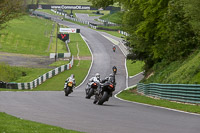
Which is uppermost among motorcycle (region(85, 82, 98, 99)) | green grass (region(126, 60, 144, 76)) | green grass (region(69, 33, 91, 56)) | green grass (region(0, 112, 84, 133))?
green grass (region(0, 112, 84, 133))

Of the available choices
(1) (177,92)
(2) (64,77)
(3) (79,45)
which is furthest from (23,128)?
(3) (79,45)

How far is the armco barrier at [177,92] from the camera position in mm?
20808

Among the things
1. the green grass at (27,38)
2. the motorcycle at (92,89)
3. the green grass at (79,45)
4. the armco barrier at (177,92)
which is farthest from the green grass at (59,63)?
the motorcycle at (92,89)

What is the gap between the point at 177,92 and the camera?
76.5 feet

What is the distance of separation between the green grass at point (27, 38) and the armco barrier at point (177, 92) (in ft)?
148

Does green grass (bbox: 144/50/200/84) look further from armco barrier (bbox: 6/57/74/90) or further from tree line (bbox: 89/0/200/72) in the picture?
armco barrier (bbox: 6/57/74/90)

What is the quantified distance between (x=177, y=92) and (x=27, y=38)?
2737 inches

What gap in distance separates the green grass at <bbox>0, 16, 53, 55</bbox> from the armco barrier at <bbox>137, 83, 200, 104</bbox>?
45193 mm

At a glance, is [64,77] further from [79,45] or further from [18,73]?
[79,45]

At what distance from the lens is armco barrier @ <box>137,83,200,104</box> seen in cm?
2081

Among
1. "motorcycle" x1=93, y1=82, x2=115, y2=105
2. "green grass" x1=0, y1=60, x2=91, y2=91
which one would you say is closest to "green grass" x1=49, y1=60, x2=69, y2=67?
"green grass" x1=0, y1=60, x2=91, y2=91

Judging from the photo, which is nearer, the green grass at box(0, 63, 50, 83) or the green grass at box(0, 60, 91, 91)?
the green grass at box(0, 60, 91, 91)

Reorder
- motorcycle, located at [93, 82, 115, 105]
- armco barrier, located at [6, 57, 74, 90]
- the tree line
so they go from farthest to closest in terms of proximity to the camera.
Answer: armco barrier, located at [6, 57, 74, 90]
the tree line
motorcycle, located at [93, 82, 115, 105]

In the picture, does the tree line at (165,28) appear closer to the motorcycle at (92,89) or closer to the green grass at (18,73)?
the motorcycle at (92,89)
